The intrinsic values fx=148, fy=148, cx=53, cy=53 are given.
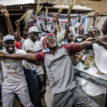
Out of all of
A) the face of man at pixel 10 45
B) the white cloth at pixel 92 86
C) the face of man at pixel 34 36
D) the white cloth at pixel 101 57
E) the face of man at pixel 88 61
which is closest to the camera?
the white cloth at pixel 101 57

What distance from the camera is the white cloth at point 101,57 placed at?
212cm

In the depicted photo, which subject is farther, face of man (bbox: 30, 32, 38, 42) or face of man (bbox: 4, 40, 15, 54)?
face of man (bbox: 30, 32, 38, 42)

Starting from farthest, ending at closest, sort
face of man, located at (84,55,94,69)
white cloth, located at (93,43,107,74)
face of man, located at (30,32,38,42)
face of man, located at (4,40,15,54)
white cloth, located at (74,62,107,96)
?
1. face of man, located at (30,32,38,42)
2. face of man, located at (4,40,15,54)
3. face of man, located at (84,55,94,69)
4. white cloth, located at (74,62,107,96)
5. white cloth, located at (93,43,107,74)

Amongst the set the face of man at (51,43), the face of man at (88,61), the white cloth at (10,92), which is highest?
the face of man at (51,43)

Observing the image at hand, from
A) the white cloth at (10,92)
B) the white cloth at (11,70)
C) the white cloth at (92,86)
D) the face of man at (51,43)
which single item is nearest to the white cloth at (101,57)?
the white cloth at (92,86)

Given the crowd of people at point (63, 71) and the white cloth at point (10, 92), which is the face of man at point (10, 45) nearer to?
the crowd of people at point (63, 71)

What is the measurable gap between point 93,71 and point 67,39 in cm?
149

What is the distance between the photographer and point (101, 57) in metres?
2.15

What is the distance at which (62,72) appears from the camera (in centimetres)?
223

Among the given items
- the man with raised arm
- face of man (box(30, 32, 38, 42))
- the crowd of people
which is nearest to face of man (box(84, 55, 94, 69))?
the crowd of people

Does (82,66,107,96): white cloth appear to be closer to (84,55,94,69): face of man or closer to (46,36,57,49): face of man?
(84,55,94,69): face of man

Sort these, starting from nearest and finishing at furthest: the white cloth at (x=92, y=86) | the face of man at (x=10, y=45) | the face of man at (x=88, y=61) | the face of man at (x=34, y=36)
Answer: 1. the white cloth at (x=92, y=86)
2. the face of man at (x=88, y=61)
3. the face of man at (x=10, y=45)
4. the face of man at (x=34, y=36)

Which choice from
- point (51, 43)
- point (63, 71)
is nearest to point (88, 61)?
point (63, 71)

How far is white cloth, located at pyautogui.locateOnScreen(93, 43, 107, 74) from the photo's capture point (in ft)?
6.95
